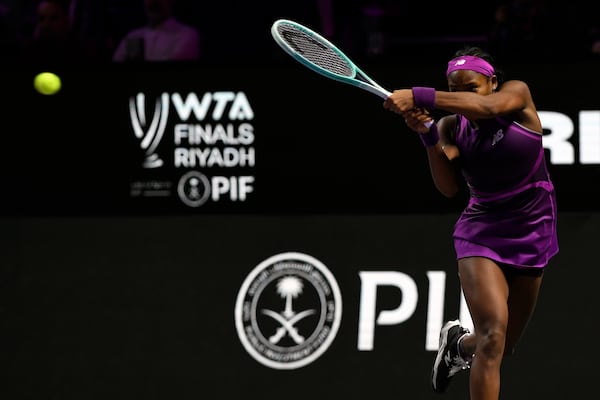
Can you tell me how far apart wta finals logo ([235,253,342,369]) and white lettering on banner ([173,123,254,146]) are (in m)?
0.70

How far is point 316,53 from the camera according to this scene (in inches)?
208

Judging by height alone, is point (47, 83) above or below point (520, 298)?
above

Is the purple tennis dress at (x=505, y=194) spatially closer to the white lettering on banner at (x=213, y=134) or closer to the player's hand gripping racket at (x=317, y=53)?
the player's hand gripping racket at (x=317, y=53)

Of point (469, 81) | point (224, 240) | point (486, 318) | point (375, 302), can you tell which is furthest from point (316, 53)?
point (375, 302)

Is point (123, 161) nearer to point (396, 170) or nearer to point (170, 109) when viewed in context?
point (170, 109)

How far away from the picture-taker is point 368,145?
22.5ft

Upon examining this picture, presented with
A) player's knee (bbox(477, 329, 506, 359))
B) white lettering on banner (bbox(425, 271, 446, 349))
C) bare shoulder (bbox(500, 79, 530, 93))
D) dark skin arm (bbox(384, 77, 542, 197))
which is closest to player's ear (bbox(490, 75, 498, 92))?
dark skin arm (bbox(384, 77, 542, 197))

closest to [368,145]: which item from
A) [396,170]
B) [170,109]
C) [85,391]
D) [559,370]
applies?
[396,170]

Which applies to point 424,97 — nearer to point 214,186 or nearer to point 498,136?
point 498,136

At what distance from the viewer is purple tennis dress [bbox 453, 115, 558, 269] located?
520 centimetres

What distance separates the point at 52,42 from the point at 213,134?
1.28 meters

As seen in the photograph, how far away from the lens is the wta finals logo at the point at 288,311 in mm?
6832

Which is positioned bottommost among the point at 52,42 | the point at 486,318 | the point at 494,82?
the point at 486,318

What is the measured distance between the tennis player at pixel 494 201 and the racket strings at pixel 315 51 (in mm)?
432
